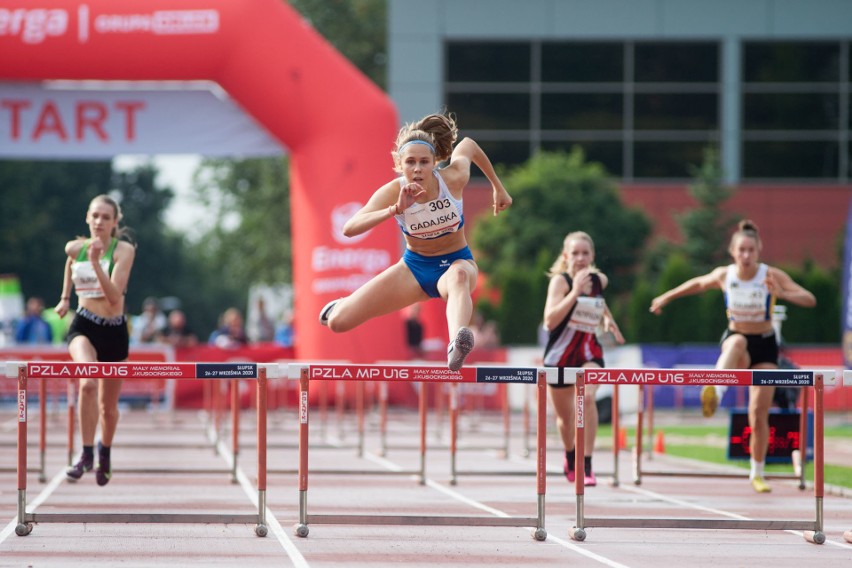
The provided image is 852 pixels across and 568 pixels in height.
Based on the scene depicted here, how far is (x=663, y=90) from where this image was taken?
40.8m

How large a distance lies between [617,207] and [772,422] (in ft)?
84.4

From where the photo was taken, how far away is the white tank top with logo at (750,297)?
37.8 ft

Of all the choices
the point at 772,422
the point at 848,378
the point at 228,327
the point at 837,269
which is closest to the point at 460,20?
the point at 837,269

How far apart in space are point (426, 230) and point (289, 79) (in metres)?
13.4

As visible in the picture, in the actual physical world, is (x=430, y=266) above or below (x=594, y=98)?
below

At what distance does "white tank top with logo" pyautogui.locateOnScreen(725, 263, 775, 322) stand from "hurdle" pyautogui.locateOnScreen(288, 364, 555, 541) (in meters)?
3.58

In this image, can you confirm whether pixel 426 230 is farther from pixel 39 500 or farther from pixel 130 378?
pixel 39 500

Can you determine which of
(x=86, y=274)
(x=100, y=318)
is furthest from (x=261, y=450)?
(x=86, y=274)

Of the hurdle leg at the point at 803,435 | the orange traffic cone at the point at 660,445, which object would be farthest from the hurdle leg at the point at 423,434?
the orange traffic cone at the point at 660,445

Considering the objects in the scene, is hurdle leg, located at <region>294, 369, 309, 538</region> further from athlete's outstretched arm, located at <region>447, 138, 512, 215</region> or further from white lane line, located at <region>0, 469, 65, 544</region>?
white lane line, located at <region>0, 469, 65, 544</region>

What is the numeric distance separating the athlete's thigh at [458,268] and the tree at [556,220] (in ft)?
84.5

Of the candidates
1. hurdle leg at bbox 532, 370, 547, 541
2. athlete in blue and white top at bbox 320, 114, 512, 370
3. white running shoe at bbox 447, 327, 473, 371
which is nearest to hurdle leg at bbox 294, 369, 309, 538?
athlete in blue and white top at bbox 320, 114, 512, 370

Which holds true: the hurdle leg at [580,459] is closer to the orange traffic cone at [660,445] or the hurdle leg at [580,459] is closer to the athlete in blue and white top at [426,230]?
the athlete in blue and white top at [426,230]

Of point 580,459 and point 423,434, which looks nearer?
point 580,459
